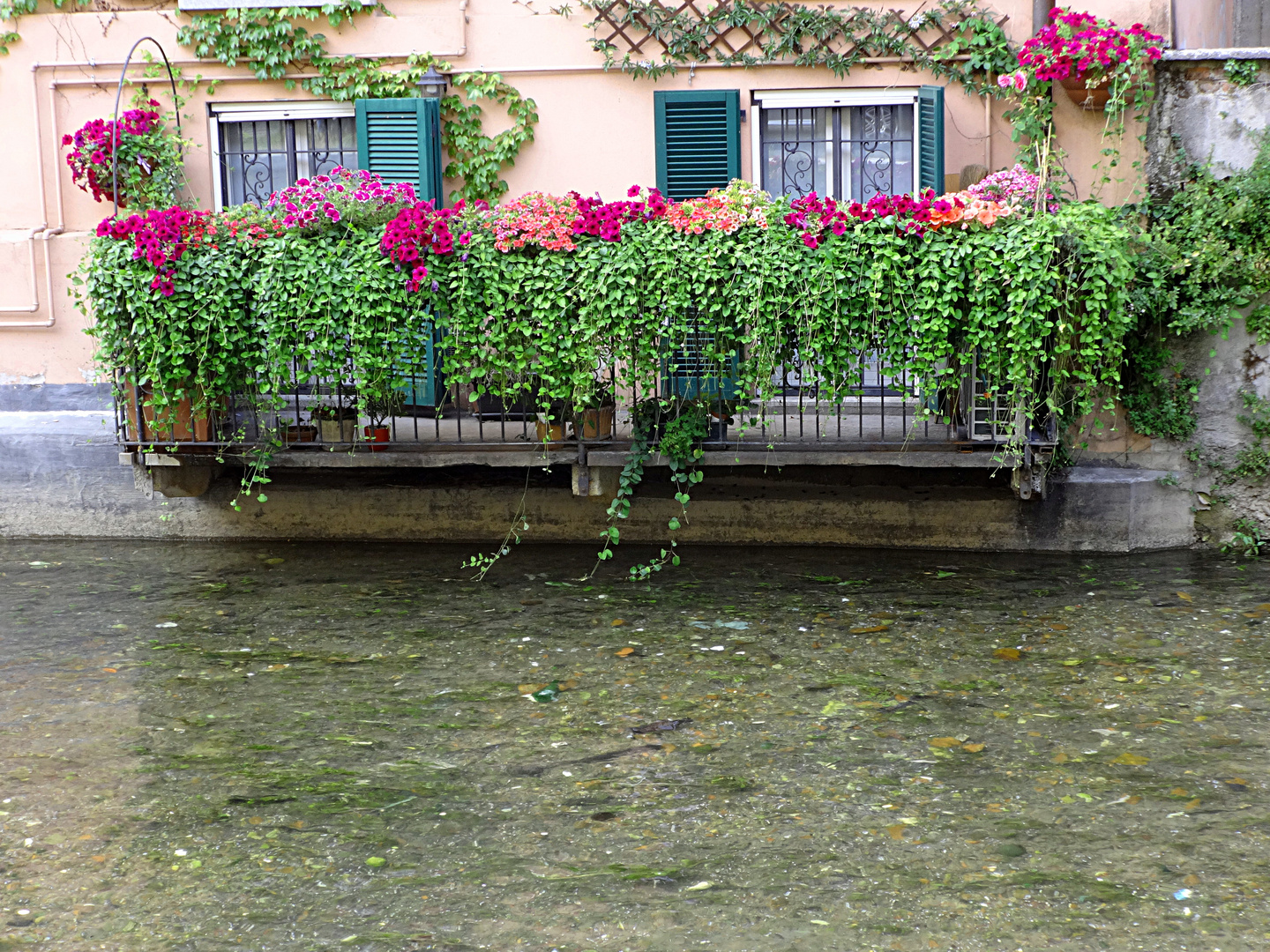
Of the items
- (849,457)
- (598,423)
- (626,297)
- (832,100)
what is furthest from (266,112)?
(849,457)

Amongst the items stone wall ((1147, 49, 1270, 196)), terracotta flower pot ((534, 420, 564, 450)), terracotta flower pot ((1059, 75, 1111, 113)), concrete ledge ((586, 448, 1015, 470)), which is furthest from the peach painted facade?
concrete ledge ((586, 448, 1015, 470))

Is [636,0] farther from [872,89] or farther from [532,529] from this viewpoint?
[532,529]

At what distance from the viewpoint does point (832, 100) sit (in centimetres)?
824

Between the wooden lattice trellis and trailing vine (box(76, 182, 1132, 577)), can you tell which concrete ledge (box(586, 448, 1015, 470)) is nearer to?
trailing vine (box(76, 182, 1132, 577))

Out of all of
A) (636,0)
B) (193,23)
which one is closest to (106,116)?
(193,23)

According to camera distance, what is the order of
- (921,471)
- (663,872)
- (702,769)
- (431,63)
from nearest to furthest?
(663,872), (702,769), (921,471), (431,63)

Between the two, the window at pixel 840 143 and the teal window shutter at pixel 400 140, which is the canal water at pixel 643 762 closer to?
the window at pixel 840 143

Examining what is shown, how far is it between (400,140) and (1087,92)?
467cm

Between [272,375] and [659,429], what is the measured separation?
2.31 metres

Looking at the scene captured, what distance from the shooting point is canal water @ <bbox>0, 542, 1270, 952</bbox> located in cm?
349

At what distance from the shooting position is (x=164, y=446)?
7.34m

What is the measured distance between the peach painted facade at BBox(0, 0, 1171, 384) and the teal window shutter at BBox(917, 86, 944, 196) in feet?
Result: 0.59

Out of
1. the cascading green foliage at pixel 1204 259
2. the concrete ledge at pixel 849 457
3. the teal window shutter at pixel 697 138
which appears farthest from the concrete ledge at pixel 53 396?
the cascading green foliage at pixel 1204 259

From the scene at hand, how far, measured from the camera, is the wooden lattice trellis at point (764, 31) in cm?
805
